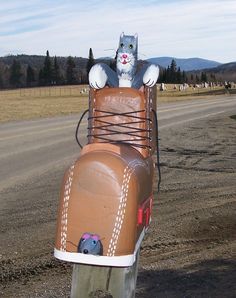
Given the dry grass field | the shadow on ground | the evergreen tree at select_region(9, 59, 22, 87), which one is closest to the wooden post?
the shadow on ground

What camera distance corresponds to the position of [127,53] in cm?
351

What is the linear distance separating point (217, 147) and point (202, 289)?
1030 centimetres

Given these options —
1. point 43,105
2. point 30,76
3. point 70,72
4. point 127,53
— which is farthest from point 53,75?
point 127,53

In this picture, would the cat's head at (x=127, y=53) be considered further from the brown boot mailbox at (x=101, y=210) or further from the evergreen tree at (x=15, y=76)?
the evergreen tree at (x=15, y=76)

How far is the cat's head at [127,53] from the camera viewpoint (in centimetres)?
349

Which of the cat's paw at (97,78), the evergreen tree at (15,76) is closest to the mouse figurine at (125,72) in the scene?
the cat's paw at (97,78)

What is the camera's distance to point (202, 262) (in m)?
4.73

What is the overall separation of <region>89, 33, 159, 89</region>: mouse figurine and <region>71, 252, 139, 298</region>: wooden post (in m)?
1.16

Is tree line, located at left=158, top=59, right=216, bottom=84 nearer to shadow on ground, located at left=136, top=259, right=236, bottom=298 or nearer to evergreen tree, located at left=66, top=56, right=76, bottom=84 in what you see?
evergreen tree, located at left=66, top=56, right=76, bottom=84

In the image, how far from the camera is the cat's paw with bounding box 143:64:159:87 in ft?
10.9

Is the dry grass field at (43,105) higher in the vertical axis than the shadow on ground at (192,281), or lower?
lower

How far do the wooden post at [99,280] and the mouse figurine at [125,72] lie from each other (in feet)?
3.80

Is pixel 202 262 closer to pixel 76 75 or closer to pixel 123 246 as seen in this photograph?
pixel 123 246

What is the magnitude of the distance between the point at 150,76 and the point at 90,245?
1.30 meters
